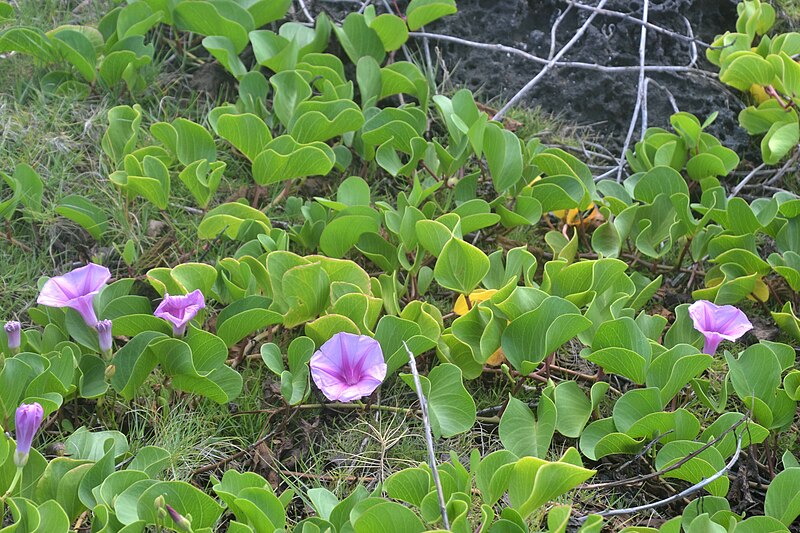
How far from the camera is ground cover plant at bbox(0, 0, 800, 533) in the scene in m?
1.56

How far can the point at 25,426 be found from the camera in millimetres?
1473

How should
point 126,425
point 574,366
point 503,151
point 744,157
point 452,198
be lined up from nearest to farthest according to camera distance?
point 126,425, point 574,366, point 503,151, point 452,198, point 744,157

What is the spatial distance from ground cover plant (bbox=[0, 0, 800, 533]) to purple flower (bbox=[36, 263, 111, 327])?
0.01m

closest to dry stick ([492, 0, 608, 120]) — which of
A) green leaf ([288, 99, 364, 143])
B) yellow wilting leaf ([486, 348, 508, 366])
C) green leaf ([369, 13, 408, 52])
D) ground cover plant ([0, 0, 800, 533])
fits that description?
ground cover plant ([0, 0, 800, 533])

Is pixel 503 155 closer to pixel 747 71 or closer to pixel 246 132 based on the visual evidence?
pixel 246 132

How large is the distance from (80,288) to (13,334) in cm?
16

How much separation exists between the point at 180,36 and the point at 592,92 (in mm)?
1287

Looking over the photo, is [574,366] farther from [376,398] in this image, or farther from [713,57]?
[713,57]

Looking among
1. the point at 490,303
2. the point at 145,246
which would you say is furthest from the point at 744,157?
the point at 145,246

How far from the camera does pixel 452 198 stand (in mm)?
2352

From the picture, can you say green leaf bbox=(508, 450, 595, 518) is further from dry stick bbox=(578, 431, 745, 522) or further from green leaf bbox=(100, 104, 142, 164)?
green leaf bbox=(100, 104, 142, 164)

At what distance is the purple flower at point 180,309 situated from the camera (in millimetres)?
1710

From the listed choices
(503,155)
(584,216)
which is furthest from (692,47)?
(503,155)

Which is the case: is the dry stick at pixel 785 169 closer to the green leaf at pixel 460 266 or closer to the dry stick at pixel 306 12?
the green leaf at pixel 460 266
